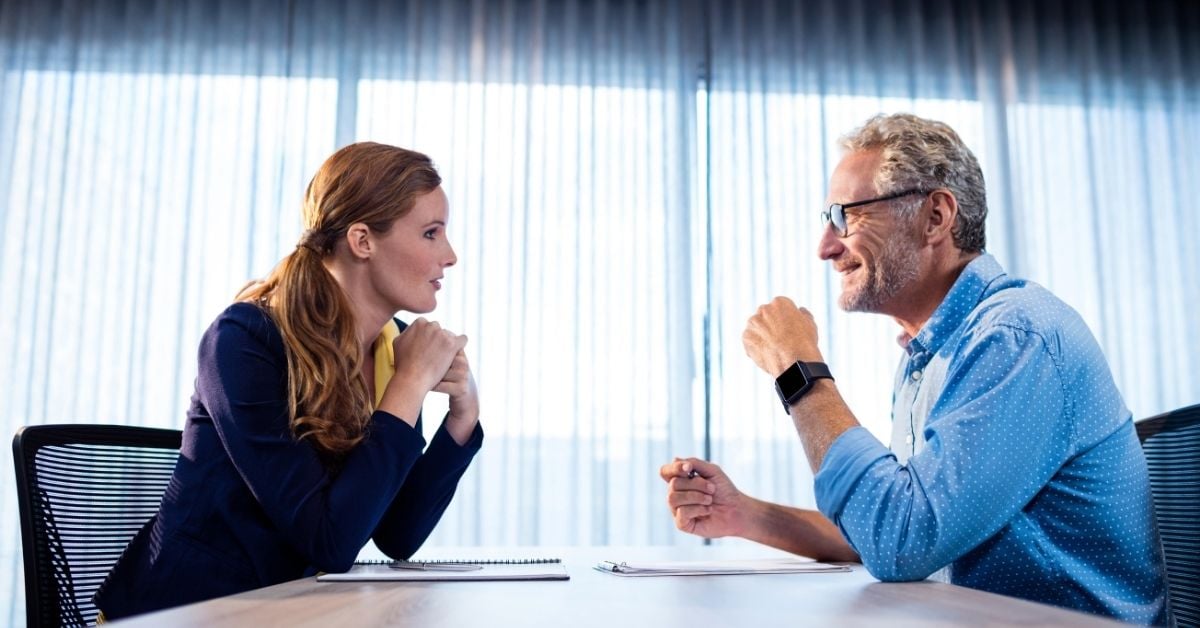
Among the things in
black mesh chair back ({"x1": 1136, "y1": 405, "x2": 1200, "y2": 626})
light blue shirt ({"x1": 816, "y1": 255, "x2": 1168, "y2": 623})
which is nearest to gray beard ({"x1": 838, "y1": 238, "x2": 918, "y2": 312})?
light blue shirt ({"x1": 816, "y1": 255, "x2": 1168, "y2": 623})

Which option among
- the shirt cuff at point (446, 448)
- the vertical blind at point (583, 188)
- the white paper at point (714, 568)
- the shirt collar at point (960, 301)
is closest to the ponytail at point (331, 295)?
the shirt cuff at point (446, 448)

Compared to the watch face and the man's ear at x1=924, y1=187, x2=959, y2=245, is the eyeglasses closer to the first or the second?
the man's ear at x1=924, y1=187, x2=959, y2=245

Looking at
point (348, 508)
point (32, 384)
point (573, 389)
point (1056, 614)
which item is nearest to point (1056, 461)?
point (1056, 614)

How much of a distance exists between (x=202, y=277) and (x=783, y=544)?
2.77 m

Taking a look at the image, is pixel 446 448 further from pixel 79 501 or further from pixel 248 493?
pixel 79 501

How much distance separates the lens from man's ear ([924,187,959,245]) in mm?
1526

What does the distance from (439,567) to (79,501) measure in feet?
1.92

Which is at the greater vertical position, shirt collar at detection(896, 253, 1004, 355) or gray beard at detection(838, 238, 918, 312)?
gray beard at detection(838, 238, 918, 312)

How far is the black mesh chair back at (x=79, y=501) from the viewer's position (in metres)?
1.30

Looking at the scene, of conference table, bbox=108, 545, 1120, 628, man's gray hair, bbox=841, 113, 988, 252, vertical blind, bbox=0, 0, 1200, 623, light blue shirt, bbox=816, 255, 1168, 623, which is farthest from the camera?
vertical blind, bbox=0, 0, 1200, 623

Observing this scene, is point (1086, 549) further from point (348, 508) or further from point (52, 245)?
point (52, 245)

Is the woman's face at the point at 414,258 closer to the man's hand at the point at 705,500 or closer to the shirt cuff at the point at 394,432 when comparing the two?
the shirt cuff at the point at 394,432

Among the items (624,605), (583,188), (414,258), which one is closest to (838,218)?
(414,258)

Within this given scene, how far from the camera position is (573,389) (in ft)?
11.7
